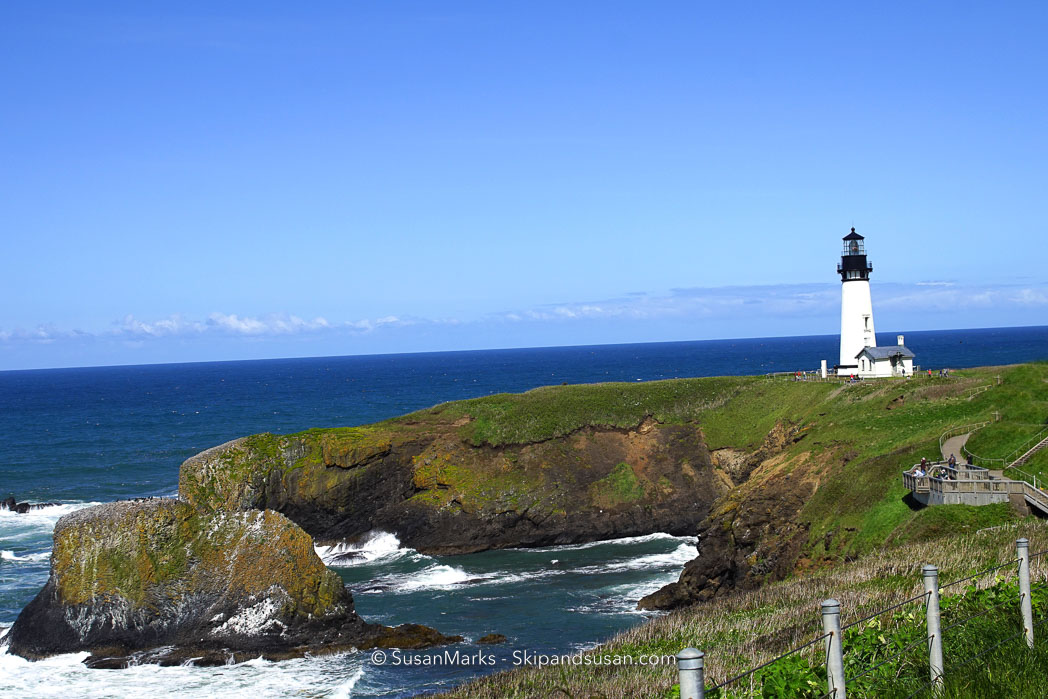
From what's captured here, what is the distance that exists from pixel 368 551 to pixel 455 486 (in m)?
6.26

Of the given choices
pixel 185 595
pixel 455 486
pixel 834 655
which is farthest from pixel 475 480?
pixel 834 655

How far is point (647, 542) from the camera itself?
50656mm

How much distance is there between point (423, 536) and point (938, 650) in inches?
1692

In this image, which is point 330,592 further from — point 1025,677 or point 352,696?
point 1025,677

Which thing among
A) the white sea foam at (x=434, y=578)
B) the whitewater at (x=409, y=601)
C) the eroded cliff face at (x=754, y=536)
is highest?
the eroded cliff face at (x=754, y=536)

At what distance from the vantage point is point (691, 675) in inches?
277

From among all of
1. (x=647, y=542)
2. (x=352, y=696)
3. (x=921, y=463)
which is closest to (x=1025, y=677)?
(x=352, y=696)

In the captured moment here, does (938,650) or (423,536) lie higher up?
(938,650)

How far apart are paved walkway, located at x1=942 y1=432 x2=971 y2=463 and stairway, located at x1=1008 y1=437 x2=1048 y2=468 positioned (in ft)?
5.69

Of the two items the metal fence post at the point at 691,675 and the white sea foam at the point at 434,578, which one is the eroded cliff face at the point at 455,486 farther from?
the metal fence post at the point at 691,675

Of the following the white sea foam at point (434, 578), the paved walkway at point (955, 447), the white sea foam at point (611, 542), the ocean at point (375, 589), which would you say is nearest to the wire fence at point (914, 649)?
the ocean at point (375, 589)

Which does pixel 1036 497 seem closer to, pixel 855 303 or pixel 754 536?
pixel 754 536

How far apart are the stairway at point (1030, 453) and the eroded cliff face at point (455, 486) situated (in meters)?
20.4

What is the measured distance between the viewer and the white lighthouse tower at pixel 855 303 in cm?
6838
